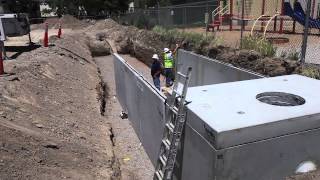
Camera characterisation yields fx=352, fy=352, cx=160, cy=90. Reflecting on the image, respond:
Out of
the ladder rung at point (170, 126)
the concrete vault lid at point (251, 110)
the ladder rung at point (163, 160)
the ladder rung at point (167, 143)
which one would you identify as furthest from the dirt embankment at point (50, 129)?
the concrete vault lid at point (251, 110)

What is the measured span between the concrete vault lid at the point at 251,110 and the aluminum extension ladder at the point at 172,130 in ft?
0.52

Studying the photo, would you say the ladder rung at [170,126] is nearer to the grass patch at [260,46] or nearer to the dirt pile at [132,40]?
the grass patch at [260,46]

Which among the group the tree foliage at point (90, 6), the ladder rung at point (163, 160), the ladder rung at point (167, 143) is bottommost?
the ladder rung at point (163, 160)

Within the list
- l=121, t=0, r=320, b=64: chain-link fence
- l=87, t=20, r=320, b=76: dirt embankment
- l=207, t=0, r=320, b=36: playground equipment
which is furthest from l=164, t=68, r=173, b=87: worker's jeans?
l=207, t=0, r=320, b=36: playground equipment

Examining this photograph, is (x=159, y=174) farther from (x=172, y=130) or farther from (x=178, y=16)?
(x=178, y=16)

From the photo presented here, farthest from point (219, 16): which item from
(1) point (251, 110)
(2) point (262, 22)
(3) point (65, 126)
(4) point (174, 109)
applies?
(1) point (251, 110)

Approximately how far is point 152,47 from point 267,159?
15.9 metres

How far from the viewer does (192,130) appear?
4.70m

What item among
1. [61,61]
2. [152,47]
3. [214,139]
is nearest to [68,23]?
[152,47]

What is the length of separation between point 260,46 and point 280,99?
6.03m

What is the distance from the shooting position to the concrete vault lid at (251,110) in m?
4.13

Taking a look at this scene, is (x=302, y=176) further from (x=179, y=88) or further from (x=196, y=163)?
(x=179, y=88)

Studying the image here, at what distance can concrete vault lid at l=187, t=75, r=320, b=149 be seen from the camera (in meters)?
4.13

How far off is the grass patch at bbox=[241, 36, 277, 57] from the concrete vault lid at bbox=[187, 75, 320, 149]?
4.91 metres
